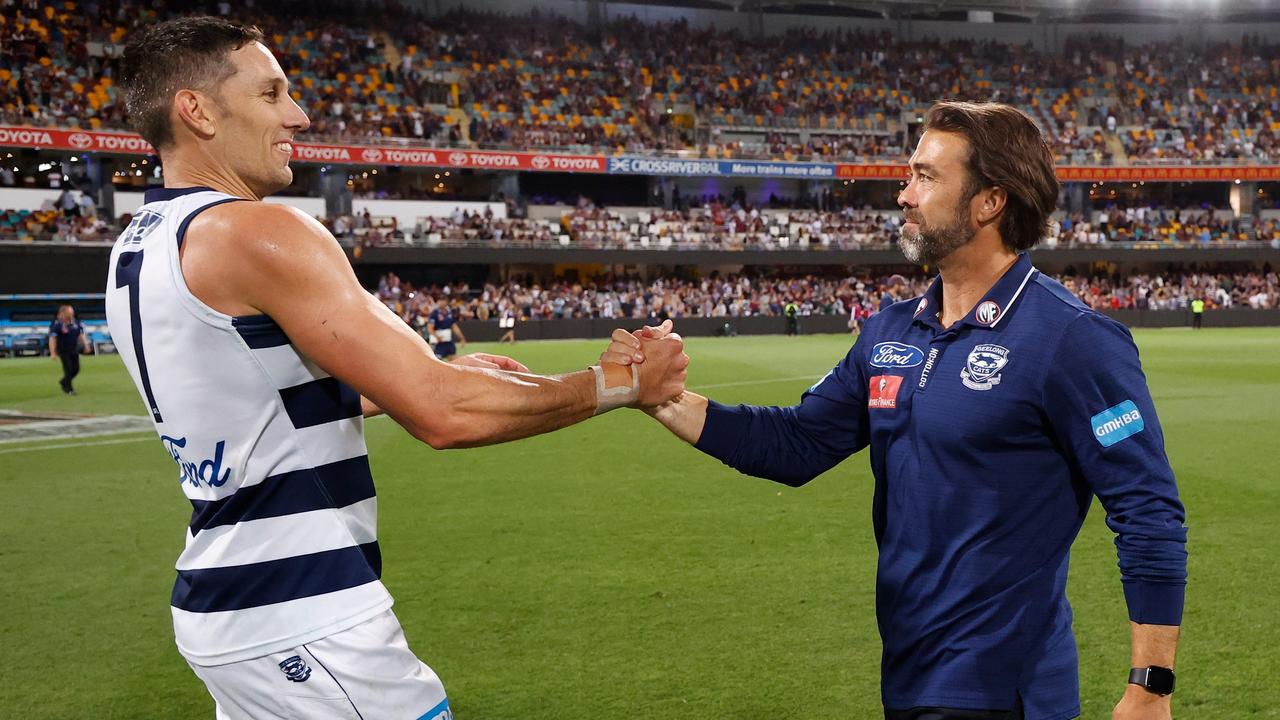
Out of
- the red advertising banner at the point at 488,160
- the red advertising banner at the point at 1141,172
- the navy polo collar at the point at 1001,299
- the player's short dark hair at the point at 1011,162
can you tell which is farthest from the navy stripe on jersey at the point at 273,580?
the red advertising banner at the point at 1141,172

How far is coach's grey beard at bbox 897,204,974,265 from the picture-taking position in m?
3.13

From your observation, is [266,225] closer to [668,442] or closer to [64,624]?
[64,624]

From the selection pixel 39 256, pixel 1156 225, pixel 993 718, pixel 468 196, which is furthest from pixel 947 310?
pixel 1156 225

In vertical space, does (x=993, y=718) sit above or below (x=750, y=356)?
above

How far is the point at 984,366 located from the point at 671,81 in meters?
61.4

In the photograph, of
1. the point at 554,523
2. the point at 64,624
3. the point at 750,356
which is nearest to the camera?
the point at 64,624

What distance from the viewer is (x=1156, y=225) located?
6038 centimetres

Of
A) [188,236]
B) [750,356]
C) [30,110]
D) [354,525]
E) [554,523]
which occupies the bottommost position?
[750,356]

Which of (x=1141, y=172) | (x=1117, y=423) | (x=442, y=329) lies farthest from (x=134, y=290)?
(x=1141, y=172)

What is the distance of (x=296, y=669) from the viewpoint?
7.72ft

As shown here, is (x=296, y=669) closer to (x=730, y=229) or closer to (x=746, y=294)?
(x=746, y=294)

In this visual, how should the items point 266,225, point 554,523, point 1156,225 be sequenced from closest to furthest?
point 266,225 < point 554,523 < point 1156,225

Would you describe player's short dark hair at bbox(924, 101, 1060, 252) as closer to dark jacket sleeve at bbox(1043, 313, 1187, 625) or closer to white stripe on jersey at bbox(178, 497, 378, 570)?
dark jacket sleeve at bbox(1043, 313, 1187, 625)

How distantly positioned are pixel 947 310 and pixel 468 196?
53.6m
